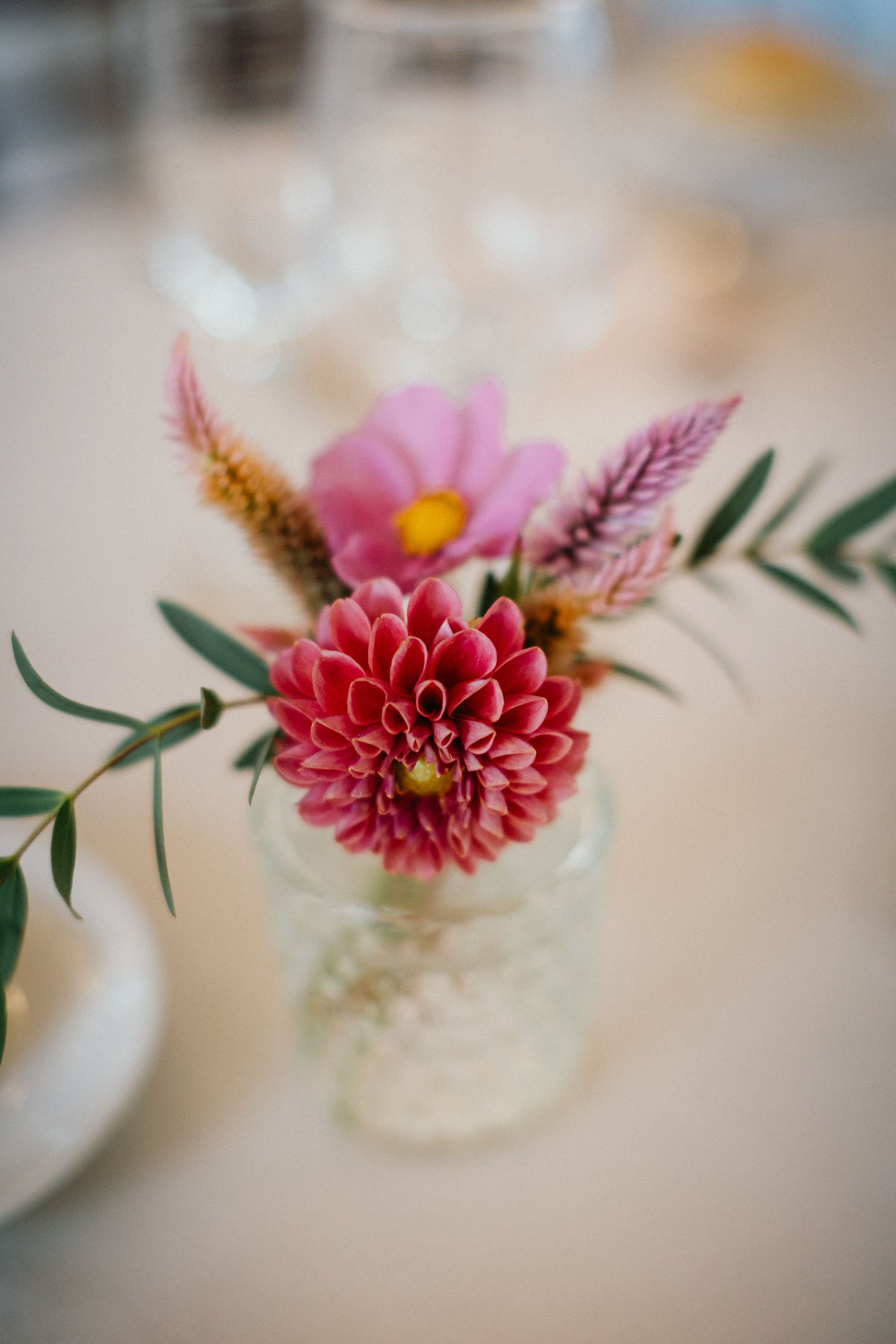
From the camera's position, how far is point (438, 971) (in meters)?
0.30

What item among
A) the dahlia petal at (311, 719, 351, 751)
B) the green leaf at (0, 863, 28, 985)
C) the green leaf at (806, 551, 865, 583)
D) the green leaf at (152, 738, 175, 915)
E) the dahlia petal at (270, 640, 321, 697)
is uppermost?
the green leaf at (806, 551, 865, 583)

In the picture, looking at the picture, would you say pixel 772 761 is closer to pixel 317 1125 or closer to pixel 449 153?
pixel 317 1125

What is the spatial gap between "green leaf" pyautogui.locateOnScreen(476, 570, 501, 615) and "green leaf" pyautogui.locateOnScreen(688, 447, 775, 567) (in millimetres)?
55

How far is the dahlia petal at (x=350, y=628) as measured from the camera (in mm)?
211

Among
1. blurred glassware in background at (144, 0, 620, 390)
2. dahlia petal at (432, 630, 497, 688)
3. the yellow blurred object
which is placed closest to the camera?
dahlia petal at (432, 630, 497, 688)

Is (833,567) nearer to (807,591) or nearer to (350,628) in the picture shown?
(807,591)

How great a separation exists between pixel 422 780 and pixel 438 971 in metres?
0.10

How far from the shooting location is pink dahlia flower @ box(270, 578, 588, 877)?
0.21 metres

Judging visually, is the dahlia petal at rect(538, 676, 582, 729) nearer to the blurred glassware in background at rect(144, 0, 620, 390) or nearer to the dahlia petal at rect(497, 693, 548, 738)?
the dahlia petal at rect(497, 693, 548, 738)

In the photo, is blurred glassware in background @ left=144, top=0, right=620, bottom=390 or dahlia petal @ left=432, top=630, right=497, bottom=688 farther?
blurred glassware in background @ left=144, top=0, right=620, bottom=390

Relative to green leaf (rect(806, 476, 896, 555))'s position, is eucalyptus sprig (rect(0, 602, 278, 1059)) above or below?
below

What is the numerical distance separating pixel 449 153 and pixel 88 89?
0.34 meters

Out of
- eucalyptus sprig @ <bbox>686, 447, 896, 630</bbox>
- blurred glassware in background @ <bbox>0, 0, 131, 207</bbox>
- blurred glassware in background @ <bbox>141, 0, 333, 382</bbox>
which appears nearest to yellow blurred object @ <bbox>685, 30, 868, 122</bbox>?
blurred glassware in background @ <bbox>141, 0, 333, 382</bbox>

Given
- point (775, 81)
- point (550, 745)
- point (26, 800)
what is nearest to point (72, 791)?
point (26, 800)
